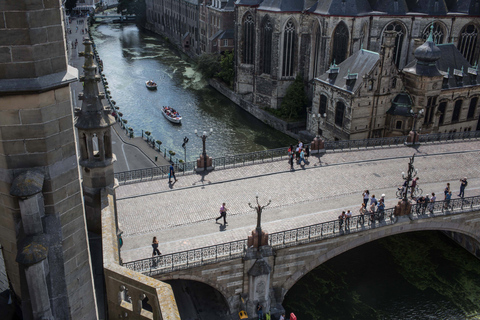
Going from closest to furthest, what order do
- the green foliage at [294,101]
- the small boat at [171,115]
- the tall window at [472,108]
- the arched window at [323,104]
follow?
the arched window at [323,104] → the tall window at [472,108] → the green foliage at [294,101] → the small boat at [171,115]

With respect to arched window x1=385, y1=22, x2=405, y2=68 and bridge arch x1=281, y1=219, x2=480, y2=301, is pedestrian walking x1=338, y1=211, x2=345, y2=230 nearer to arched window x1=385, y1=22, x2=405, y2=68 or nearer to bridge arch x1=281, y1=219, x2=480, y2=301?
bridge arch x1=281, y1=219, x2=480, y2=301

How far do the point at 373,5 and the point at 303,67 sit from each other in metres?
10.8

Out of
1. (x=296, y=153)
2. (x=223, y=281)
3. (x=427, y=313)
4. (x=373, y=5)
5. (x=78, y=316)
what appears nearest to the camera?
(x=78, y=316)

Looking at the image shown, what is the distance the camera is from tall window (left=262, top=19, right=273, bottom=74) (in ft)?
208

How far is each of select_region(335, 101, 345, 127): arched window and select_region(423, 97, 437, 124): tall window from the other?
821 cm

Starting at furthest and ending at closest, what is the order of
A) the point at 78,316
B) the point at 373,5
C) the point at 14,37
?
1. the point at 373,5
2. the point at 78,316
3. the point at 14,37

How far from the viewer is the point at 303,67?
6300 cm

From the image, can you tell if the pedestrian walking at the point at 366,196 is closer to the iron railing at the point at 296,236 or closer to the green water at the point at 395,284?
the iron railing at the point at 296,236

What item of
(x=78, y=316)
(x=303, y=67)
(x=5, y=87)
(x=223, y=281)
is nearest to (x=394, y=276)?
(x=223, y=281)

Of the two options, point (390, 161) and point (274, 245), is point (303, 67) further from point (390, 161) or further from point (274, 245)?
point (274, 245)

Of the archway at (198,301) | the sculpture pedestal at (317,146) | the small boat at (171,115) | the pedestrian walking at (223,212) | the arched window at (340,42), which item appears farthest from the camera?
the small boat at (171,115)

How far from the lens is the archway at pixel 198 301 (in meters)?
27.9

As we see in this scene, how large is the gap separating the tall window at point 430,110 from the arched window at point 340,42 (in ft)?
38.1

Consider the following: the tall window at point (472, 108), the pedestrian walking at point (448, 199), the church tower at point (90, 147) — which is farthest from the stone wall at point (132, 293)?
the tall window at point (472, 108)
